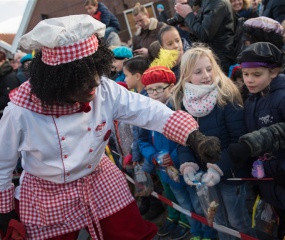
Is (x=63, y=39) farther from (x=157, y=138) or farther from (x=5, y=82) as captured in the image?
(x=5, y=82)

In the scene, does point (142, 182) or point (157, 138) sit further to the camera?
point (142, 182)

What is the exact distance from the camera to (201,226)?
335 centimetres

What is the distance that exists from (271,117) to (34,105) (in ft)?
4.92

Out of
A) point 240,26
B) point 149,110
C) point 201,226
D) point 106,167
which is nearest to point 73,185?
point 106,167

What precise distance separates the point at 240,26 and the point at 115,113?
2.19 m

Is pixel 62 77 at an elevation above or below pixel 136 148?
above

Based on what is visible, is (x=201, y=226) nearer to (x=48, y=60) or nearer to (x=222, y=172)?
(x=222, y=172)

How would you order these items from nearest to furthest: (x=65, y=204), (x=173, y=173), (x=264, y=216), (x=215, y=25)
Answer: (x=65, y=204)
(x=264, y=216)
(x=173, y=173)
(x=215, y=25)

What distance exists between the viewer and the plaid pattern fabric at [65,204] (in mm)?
2475

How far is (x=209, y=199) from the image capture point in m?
2.80

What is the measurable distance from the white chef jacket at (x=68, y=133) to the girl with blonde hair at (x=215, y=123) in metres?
0.52

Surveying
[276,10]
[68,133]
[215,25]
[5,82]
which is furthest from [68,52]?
[5,82]

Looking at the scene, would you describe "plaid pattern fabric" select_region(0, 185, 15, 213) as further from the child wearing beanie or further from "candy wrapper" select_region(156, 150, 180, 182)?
the child wearing beanie

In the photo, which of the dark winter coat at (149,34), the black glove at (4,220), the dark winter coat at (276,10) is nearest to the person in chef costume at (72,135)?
the black glove at (4,220)
